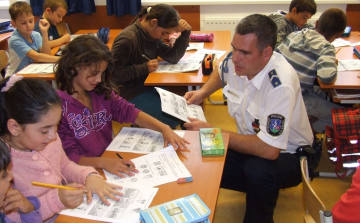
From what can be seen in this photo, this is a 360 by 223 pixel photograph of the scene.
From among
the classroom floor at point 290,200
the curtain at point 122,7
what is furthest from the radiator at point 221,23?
the classroom floor at point 290,200

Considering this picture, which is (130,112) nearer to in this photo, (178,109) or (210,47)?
(178,109)

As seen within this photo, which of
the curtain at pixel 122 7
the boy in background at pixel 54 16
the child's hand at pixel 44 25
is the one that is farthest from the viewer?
the curtain at pixel 122 7

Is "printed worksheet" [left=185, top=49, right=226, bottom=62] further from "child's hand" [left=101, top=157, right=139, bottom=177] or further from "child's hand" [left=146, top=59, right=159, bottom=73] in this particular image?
"child's hand" [left=101, top=157, right=139, bottom=177]

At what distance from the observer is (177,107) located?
1.96 meters

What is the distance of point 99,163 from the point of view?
1500 millimetres

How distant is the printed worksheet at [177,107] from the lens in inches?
72.7

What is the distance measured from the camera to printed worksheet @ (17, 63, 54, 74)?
2747 mm

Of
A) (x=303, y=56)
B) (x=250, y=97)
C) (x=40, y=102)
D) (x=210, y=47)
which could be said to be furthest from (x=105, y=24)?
(x=40, y=102)

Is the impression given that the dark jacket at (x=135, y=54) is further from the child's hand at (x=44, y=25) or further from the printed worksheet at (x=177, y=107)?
the child's hand at (x=44, y=25)

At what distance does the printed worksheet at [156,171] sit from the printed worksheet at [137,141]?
0.08 meters

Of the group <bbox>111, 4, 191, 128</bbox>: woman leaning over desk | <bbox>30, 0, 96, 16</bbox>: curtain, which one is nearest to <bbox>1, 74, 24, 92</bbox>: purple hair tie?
<bbox>111, 4, 191, 128</bbox>: woman leaning over desk

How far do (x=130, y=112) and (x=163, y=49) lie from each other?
3.51 ft

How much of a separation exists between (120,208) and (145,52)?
1.73 metres

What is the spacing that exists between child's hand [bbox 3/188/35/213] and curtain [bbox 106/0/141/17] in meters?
3.60
